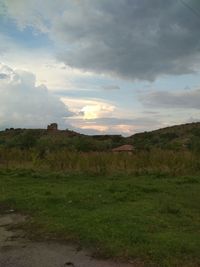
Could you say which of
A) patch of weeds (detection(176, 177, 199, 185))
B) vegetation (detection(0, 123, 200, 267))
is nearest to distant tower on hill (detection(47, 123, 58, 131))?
vegetation (detection(0, 123, 200, 267))

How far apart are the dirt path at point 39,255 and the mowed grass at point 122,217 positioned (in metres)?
0.33

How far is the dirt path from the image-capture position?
624cm

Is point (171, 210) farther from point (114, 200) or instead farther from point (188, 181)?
point (188, 181)

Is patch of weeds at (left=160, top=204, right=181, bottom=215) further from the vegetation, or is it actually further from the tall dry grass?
the tall dry grass

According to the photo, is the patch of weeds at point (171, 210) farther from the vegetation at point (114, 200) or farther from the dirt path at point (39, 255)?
the dirt path at point (39, 255)

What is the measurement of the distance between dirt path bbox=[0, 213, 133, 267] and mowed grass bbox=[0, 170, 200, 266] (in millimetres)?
333

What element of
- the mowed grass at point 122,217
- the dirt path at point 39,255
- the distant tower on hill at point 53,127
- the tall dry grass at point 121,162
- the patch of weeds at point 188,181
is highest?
the distant tower on hill at point 53,127

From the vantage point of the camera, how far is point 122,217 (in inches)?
348

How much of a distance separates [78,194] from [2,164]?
11.0 metres

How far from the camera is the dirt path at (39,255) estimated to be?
6.24 m

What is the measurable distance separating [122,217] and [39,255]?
8.51 ft

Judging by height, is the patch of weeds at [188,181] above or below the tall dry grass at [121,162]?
below

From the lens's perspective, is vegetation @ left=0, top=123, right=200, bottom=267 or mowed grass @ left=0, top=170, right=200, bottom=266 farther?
vegetation @ left=0, top=123, right=200, bottom=267

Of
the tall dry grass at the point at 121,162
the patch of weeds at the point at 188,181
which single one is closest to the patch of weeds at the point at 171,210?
the patch of weeds at the point at 188,181
